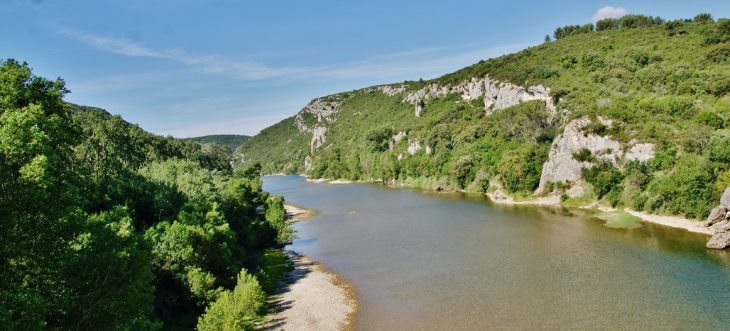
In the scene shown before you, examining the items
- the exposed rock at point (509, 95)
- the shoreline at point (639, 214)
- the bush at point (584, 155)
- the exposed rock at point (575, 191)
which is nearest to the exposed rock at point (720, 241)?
the shoreline at point (639, 214)

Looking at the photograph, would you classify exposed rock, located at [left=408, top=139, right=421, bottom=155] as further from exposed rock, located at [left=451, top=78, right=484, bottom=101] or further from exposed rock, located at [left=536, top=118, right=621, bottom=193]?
exposed rock, located at [left=536, top=118, right=621, bottom=193]

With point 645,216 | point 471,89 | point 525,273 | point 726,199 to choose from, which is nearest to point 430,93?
point 471,89

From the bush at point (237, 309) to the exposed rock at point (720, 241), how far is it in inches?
1420

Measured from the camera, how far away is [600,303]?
2378 cm

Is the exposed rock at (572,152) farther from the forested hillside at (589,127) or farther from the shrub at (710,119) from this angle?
the shrub at (710,119)

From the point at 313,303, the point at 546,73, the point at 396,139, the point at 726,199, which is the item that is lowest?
the point at 313,303

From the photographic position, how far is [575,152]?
6016cm

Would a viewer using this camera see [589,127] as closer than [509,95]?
Yes

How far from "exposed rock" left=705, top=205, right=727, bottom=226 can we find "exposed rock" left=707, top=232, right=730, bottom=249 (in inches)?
234

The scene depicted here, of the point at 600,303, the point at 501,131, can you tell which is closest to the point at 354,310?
the point at 600,303

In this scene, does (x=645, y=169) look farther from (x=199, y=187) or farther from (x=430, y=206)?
(x=199, y=187)

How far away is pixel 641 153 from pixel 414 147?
63942mm

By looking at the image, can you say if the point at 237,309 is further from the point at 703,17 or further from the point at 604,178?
the point at 703,17

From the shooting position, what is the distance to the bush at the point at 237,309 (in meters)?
20.5
